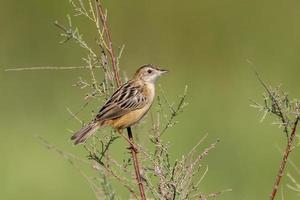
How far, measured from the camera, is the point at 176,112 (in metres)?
5.48

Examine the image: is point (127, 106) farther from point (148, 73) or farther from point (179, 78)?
point (179, 78)

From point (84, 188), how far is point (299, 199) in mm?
2304

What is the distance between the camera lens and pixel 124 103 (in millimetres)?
Result: 6926

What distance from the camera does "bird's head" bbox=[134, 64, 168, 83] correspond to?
731 centimetres

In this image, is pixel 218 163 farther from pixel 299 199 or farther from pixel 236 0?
pixel 236 0

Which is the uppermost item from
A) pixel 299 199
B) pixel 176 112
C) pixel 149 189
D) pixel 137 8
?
pixel 137 8

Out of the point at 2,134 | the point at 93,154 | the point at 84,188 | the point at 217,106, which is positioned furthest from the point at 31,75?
the point at 93,154

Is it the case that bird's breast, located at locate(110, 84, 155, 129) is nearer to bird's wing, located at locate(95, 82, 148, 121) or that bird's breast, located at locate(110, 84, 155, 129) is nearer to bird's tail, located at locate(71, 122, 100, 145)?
bird's wing, located at locate(95, 82, 148, 121)

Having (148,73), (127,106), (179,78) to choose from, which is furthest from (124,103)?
(179,78)

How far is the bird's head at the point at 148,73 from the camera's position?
24.0 ft

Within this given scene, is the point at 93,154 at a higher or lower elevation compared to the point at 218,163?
lower

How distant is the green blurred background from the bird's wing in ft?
9.50

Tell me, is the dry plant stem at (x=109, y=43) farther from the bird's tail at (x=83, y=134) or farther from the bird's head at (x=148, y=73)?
the bird's head at (x=148, y=73)

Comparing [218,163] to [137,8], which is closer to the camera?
[218,163]
